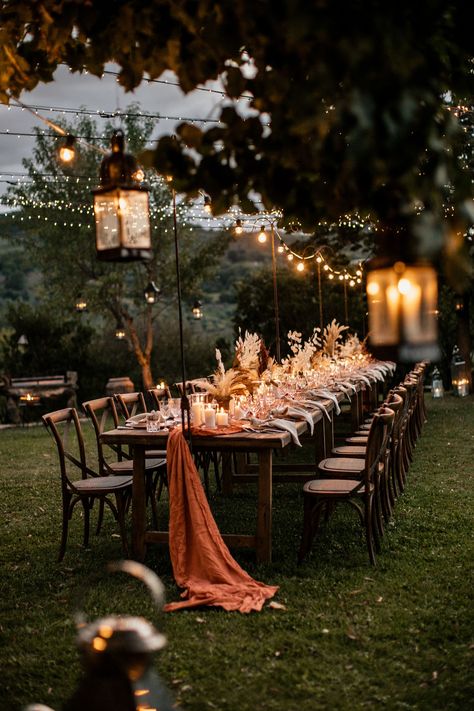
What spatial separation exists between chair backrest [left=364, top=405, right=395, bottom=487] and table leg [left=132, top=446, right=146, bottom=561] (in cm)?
160

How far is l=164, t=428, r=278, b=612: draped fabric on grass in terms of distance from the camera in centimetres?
473

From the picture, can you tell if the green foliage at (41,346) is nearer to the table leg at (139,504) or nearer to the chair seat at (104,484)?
the chair seat at (104,484)

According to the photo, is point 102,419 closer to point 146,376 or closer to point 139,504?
point 139,504

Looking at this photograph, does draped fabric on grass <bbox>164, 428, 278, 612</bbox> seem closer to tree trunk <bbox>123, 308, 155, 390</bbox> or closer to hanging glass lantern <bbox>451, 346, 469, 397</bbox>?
hanging glass lantern <bbox>451, 346, 469, 397</bbox>

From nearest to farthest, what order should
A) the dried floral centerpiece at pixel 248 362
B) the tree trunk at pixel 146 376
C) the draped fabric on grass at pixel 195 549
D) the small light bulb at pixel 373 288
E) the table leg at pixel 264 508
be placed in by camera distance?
the small light bulb at pixel 373 288 → the draped fabric on grass at pixel 195 549 → the table leg at pixel 264 508 → the dried floral centerpiece at pixel 248 362 → the tree trunk at pixel 146 376

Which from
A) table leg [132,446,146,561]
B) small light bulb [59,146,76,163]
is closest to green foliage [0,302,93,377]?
table leg [132,446,146,561]

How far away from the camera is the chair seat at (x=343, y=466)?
5.76 meters

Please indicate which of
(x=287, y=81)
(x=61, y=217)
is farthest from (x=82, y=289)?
(x=287, y=81)

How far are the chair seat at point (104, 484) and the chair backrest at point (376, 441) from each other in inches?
70.0

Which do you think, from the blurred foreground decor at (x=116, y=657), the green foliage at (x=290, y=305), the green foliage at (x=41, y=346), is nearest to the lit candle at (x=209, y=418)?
the blurred foreground decor at (x=116, y=657)

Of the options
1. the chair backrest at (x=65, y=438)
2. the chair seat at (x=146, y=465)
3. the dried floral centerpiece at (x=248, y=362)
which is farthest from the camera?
the dried floral centerpiece at (x=248, y=362)

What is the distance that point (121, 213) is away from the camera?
355 centimetres

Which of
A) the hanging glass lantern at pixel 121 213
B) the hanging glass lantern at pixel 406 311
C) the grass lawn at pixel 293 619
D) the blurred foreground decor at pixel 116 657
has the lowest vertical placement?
the grass lawn at pixel 293 619

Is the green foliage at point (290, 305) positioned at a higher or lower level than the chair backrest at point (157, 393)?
higher
